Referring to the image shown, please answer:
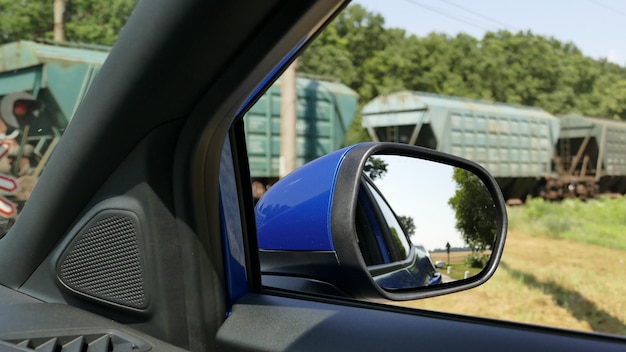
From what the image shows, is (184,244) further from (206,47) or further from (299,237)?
(206,47)

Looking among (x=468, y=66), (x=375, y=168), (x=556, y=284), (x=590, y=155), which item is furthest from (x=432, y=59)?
(x=375, y=168)

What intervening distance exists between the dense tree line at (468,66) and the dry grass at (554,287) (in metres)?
1.01

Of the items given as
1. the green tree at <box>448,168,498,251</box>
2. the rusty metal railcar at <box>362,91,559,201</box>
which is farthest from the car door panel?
the rusty metal railcar at <box>362,91,559,201</box>

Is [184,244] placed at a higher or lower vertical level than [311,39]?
lower

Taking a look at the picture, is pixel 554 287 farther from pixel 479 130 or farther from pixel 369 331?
pixel 479 130

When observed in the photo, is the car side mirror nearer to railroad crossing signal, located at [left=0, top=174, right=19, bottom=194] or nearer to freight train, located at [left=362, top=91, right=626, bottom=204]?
railroad crossing signal, located at [left=0, top=174, right=19, bottom=194]

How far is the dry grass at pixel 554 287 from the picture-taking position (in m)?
2.46

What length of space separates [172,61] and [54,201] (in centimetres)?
49

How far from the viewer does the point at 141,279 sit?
4.94 ft

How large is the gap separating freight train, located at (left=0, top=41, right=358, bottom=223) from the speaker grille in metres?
0.23

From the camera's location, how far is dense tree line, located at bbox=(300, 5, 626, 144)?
3164 millimetres

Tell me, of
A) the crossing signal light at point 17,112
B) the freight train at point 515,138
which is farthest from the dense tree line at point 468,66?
the crossing signal light at point 17,112

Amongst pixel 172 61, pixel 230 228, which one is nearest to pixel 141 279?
pixel 230 228

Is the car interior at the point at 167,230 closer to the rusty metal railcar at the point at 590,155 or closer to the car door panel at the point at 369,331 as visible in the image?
the car door panel at the point at 369,331
